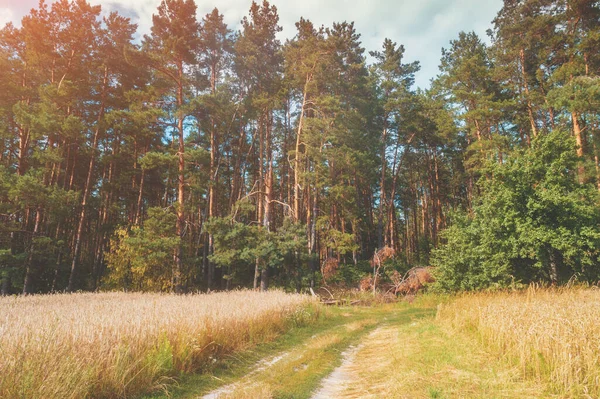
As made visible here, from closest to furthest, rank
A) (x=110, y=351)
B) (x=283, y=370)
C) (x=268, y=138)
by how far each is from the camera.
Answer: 1. (x=110, y=351)
2. (x=283, y=370)
3. (x=268, y=138)

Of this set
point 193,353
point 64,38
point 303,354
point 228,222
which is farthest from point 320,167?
point 64,38

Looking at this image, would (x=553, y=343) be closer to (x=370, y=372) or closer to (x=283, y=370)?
(x=370, y=372)

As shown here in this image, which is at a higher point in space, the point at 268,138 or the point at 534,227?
the point at 268,138

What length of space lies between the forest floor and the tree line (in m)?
8.80

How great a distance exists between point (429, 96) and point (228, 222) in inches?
1073

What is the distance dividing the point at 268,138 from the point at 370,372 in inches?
907

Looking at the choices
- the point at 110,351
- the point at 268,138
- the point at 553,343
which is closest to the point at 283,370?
the point at 110,351

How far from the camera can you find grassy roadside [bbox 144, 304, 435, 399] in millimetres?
4639

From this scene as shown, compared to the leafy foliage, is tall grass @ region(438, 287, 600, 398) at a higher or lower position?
lower

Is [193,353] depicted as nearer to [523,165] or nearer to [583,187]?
[523,165]

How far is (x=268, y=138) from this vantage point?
2641 centimetres

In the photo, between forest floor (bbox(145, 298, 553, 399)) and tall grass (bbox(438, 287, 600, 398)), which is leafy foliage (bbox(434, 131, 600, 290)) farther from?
tall grass (bbox(438, 287, 600, 398))

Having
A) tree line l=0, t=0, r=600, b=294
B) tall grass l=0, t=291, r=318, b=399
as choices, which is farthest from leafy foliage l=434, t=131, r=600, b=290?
tall grass l=0, t=291, r=318, b=399

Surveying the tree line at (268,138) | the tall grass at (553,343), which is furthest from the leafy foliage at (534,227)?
the tall grass at (553,343)
